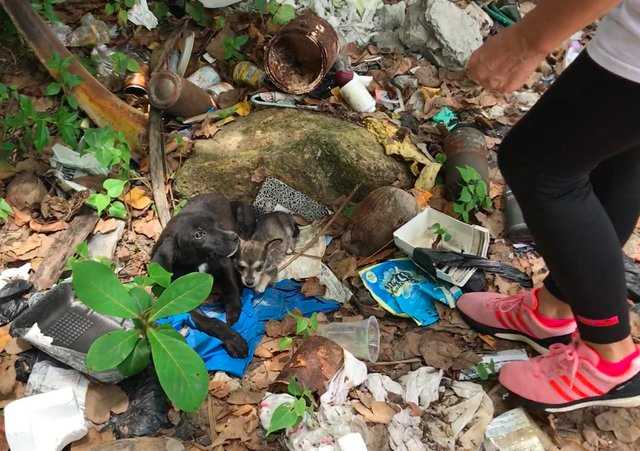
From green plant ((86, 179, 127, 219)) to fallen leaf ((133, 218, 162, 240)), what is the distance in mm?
106

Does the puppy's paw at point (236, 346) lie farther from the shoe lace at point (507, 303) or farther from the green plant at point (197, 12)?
the green plant at point (197, 12)

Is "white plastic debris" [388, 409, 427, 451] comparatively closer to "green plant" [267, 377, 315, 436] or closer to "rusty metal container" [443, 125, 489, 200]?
"green plant" [267, 377, 315, 436]

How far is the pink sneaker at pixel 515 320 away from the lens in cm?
270

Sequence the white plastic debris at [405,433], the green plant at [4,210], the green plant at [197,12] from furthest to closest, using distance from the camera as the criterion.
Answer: the green plant at [197,12] → the green plant at [4,210] → the white plastic debris at [405,433]

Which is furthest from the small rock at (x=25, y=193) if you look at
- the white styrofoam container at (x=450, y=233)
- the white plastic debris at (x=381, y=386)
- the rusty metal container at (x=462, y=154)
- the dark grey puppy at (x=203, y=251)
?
the rusty metal container at (x=462, y=154)

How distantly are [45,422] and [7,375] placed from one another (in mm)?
484

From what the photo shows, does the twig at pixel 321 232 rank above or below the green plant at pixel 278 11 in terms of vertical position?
below

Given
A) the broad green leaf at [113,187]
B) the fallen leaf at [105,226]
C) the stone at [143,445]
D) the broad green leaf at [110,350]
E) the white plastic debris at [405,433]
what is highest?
the broad green leaf at [110,350]

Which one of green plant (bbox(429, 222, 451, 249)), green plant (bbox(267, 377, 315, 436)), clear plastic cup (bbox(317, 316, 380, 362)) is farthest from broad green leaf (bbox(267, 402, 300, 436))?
green plant (bbox(429, 222, 451, 249))

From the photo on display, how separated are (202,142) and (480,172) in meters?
2.01

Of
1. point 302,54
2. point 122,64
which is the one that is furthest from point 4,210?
point 302,54

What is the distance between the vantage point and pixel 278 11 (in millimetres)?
4816

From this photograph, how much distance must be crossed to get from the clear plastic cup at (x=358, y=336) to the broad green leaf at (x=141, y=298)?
98cm

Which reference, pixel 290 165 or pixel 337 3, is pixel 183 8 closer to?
pixel 337 3
